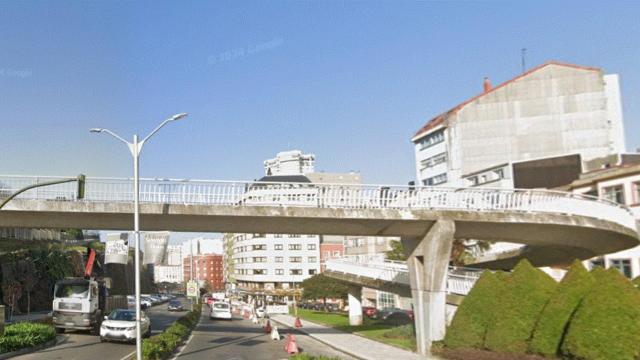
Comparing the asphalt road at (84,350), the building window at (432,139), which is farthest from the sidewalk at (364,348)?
the building window at (432,139)

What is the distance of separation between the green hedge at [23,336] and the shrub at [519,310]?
1846cm

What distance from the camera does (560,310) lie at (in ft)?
64.1

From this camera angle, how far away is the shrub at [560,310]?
63.4 ft

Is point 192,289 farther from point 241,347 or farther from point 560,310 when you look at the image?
point 560,310

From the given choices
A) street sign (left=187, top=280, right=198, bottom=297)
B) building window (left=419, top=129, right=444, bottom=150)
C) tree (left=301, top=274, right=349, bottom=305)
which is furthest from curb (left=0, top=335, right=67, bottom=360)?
building window (left=419, top=129, right=444, bottom=150)

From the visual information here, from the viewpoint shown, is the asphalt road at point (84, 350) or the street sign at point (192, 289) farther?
the street sign at point (192, 289)

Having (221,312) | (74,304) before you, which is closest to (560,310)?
(74,304)

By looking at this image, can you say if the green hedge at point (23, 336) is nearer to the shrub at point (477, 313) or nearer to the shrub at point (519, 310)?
the shrub at point (477, 313)

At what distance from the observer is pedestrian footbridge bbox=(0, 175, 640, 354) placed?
2606 cm

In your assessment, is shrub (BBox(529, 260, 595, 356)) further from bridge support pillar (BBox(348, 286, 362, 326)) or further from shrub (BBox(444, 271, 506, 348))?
bridge support pillar (BBox(348, 286, 362, 326))

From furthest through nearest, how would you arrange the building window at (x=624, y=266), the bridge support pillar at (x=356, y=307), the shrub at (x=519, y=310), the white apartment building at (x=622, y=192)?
the bridge support pillar at (x=356, y=307), the building window at (x=624, y=266), the white apartment building at (x=622, y=192), the shrub at (x=519, y=310)

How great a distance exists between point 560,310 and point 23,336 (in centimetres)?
2101

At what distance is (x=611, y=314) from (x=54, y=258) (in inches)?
2086

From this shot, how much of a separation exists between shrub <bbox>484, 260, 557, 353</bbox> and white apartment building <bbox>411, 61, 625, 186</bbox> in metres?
47.6
